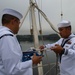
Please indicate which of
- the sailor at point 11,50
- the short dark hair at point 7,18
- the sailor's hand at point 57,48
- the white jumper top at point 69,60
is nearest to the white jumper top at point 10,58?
the sailor at point 11,50

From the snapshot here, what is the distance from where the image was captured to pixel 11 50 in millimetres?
2764

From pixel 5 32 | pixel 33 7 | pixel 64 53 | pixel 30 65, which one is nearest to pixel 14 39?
pixel 5 32

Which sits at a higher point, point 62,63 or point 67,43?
point 67,43

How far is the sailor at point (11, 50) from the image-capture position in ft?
9.07

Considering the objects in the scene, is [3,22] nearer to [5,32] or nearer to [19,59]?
[5,32]

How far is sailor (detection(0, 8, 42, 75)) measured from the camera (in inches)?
109

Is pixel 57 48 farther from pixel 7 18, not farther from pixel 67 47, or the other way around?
pixel 7 18

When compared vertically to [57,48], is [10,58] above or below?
above

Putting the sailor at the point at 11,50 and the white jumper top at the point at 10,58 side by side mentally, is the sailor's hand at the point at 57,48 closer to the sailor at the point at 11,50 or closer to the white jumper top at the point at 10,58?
the sailor at the point at 11,50

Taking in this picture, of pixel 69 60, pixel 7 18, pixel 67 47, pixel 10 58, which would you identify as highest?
pixel 7 18

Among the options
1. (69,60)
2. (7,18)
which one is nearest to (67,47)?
(69,60)

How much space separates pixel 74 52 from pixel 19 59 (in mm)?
1631

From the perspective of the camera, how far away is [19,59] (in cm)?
285

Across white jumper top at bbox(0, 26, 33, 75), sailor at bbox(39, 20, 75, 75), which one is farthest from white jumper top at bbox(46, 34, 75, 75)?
white jumper top at bbox(0, 26, 33, 75)
